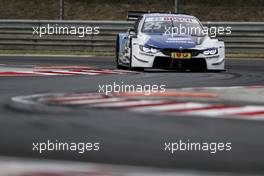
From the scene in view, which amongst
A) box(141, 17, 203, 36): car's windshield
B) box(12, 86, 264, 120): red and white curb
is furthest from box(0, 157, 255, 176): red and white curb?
box(141, 17, 203, 36): car's windshield

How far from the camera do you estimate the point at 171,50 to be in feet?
43.9

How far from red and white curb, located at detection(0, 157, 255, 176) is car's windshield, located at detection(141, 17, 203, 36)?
9.66 m

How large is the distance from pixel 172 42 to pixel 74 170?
30.5 feet

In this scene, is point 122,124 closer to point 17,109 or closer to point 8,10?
point 17,109

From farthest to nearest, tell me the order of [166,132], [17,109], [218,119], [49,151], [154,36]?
[154,36]
[17,109]
[218,119]
[166,132]
[49,151]

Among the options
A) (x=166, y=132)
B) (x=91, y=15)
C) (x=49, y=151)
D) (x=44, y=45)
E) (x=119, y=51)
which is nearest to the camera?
(x=49, y=151)

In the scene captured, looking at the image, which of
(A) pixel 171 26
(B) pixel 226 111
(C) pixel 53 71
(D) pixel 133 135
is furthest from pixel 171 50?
(D) pixel 133 135

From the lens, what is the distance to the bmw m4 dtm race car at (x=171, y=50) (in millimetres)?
13414

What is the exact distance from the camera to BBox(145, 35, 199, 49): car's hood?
1340 centimetres

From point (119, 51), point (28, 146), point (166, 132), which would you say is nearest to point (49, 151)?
point (28, 146)

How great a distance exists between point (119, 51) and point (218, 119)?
8187 mm

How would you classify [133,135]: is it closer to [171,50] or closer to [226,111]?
[226,111]

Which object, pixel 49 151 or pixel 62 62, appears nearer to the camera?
pixel 49 151

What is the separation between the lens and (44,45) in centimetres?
2166
